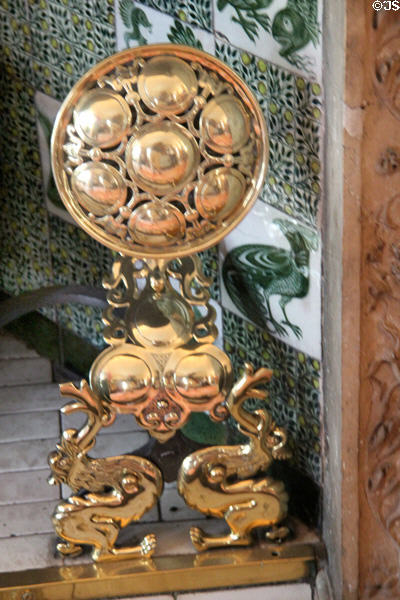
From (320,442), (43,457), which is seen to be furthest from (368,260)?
(43,457)

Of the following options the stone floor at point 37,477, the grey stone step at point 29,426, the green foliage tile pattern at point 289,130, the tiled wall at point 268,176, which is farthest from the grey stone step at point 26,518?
the green foliage tile pattern at point 289,130

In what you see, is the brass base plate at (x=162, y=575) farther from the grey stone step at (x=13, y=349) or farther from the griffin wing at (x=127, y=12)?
the griffin wing at (x=127, y=12)

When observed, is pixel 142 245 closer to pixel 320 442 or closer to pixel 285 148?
pixel 285 148

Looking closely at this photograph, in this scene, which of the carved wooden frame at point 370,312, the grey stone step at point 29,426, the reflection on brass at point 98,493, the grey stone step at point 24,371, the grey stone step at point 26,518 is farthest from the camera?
the grey stone step at point 24,371

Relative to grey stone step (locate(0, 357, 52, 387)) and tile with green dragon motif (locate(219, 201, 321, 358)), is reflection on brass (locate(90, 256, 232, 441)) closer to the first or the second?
tile with green dragon motif (locate(219, 201, 321, 358))

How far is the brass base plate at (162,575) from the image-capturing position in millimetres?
1362

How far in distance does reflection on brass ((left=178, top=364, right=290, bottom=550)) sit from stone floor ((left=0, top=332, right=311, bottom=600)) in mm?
76

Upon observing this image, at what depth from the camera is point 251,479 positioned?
55.2 inches

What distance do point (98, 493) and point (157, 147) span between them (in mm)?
525

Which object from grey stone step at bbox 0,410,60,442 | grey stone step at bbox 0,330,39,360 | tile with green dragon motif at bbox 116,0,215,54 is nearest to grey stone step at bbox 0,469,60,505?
grey stone step at bbox 0,410,60,442

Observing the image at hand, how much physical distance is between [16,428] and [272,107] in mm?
778

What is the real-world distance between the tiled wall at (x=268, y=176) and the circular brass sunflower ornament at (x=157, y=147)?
13 cm

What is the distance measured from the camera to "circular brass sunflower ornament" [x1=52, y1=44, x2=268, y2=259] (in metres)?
1.15

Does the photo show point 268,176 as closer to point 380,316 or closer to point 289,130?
point 289,130
